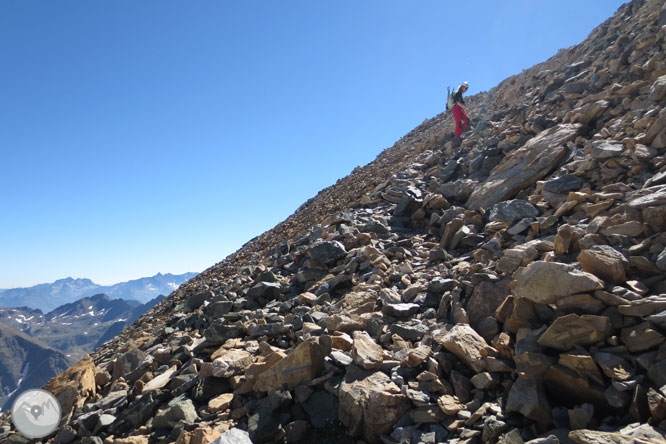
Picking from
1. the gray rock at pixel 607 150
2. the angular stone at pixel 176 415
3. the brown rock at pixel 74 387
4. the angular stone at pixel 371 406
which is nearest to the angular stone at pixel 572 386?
the angular stone at pixel 371 406

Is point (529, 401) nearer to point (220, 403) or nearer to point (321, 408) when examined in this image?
point (321, 408)

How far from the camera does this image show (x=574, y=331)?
4312mm

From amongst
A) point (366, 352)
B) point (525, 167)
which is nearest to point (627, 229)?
point (366, 352)

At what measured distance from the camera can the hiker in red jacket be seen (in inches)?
821

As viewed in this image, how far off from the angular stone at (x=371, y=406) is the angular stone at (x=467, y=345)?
1.07 meters

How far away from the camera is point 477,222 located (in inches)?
383

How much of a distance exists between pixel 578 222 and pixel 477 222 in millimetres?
3037

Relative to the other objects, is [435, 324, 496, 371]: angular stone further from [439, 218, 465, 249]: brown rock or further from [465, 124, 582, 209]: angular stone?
[465, 124, 582, 209]: angular stone

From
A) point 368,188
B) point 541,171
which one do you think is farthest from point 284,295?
point 368,188

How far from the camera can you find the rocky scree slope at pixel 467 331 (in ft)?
13.3

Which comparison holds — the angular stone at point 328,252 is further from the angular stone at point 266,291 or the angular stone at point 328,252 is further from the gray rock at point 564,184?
the gray rock at point 564,184

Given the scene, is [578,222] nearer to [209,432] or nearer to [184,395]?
[209,432]

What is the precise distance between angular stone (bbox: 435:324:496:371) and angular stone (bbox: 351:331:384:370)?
1.04 metres

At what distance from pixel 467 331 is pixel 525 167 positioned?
24.5 feet
